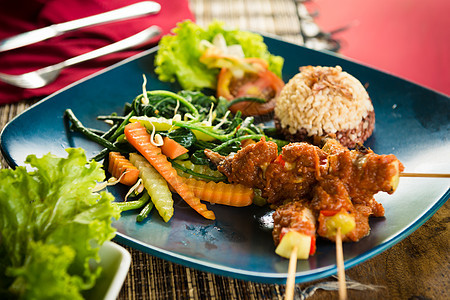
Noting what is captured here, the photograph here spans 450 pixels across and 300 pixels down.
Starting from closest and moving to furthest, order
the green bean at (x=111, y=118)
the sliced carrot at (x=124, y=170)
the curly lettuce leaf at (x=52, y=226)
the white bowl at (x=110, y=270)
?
the curly lettuce leaf at (x=52, y=226), the white bowl at (x=110, y=270), the sliced carrot at (x=124, y=170), the green bean at (x=111, y=118)

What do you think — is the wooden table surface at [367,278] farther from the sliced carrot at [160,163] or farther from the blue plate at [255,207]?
the sliced carrot at [160,163]

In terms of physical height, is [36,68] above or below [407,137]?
above

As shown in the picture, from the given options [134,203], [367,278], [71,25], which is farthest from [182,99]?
[367,278]

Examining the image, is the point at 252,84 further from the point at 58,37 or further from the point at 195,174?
the point at 58,37

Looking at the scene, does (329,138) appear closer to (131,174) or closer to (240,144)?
(240,144)

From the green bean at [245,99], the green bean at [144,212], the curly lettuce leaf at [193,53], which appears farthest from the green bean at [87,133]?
the green bean at [245,99]

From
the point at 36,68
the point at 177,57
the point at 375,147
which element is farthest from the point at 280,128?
the point at 36,68
